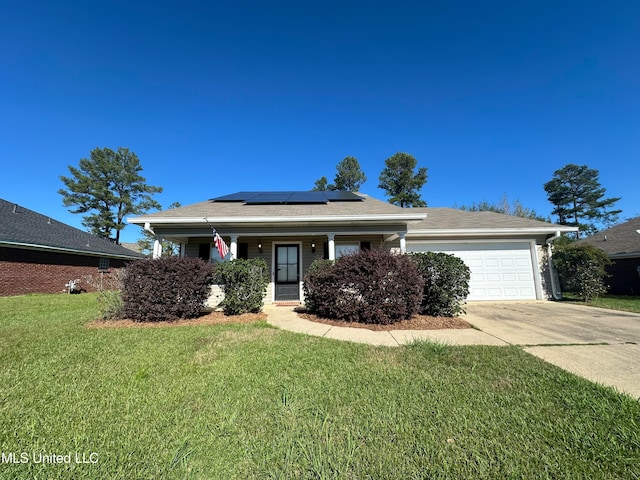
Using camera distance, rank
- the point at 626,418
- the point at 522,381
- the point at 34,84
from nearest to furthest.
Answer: the point at 626,418
the point at 522,381
the point at 34,84

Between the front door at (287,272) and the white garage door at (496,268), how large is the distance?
4.93 meters

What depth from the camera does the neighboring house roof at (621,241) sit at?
1185cm

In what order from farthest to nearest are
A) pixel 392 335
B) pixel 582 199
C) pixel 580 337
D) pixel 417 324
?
pixel 582 199 < pixel 417 324 < pixel 392 335 < pixel 580 337

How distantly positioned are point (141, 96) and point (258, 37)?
684cm

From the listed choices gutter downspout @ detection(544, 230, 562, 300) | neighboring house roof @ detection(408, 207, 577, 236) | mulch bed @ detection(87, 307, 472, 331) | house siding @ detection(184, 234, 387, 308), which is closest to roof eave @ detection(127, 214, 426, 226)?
house siding @ detection(184, 234, 387, 308)

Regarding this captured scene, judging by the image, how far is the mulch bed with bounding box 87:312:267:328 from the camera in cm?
560

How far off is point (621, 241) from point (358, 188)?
760 inches

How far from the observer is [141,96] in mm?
12516

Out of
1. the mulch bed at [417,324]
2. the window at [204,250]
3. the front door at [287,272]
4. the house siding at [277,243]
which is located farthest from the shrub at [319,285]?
the window at [204,250]

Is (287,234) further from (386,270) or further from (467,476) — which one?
(467,476)

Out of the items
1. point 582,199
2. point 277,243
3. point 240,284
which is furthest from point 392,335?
point 582,199

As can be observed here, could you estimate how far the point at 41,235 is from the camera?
13398mm

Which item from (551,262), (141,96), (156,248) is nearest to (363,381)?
(156,248)

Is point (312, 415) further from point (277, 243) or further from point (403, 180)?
point (403, 180)
